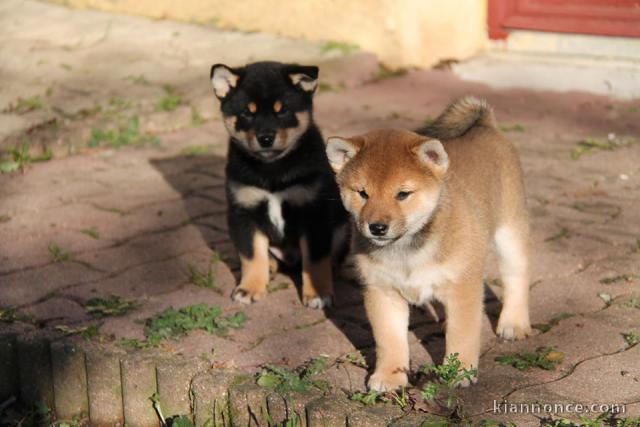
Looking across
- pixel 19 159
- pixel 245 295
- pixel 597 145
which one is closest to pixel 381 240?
pixel 245 295

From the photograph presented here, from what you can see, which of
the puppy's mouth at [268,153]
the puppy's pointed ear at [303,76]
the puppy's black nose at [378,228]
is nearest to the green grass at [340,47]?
the puppy's pointed ear at [303,76]

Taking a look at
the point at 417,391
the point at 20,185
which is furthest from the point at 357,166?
the point at 20,185

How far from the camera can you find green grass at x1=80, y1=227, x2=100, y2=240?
213 inches

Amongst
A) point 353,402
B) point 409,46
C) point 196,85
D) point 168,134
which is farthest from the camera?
point 409,46

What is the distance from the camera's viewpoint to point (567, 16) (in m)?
8.08

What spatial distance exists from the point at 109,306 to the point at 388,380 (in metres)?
1.49

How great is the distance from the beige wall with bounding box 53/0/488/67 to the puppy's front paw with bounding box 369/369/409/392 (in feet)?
17.8

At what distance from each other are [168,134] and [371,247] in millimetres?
4082

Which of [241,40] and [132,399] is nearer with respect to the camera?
[132,399]

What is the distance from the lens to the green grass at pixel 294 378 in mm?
3479

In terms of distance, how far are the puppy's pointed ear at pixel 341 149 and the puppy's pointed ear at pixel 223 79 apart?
143 cm

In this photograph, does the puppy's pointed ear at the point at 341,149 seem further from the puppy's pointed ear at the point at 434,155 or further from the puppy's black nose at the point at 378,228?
the puppy's black nose at the point at 378,228

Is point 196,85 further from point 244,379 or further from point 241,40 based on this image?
point 244,379

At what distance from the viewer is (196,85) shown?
8.02 meters
